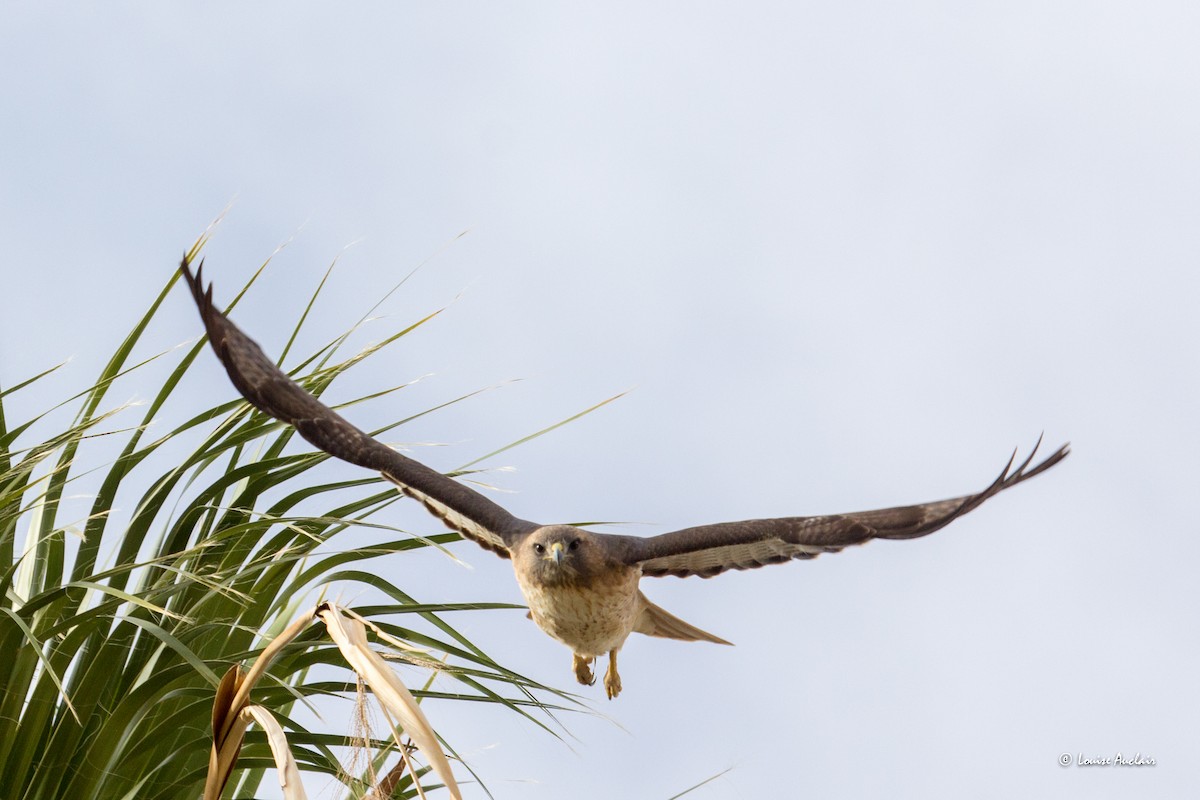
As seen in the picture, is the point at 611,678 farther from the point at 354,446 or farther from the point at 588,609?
the point at 354,446

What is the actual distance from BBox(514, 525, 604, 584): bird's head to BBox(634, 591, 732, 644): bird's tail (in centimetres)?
66

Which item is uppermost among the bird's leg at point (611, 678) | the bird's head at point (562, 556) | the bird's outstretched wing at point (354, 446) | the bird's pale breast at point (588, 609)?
the bird's outstretched wing at point (354, 446)

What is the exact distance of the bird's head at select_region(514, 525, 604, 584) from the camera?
518 cm

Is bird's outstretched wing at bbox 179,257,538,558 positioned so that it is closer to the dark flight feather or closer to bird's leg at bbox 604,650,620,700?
the dark flight feather

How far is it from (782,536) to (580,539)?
2.68 ft

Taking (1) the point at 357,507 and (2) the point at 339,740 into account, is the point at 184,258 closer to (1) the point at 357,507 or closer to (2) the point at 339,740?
(1) the point at 357,507

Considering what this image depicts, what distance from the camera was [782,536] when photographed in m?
5.02

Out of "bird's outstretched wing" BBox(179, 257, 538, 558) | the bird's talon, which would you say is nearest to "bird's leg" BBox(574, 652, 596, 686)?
the bird's talon

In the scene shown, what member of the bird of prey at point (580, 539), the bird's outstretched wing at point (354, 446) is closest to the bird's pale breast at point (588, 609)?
the bird of prey at point (580, 539)

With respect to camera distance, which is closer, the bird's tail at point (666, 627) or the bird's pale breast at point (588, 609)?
the bird's pale breast at point (588, 609)

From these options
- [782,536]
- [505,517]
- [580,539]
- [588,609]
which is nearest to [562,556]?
[580,539]

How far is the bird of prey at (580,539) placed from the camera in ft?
16.3

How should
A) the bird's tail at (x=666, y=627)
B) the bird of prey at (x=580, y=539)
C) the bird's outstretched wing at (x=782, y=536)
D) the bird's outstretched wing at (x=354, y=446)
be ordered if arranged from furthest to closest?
1. the bird's tail at (x=666, y=627)
2. the bird's outstretched wing at (x=354, y=446)
3. the bird of prey at (x=580, y=539)
4. the bird's outstretched wing at (x=782, y=536)

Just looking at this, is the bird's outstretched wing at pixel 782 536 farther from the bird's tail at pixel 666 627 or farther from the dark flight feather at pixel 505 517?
the bird's tail at pixel 666 627
